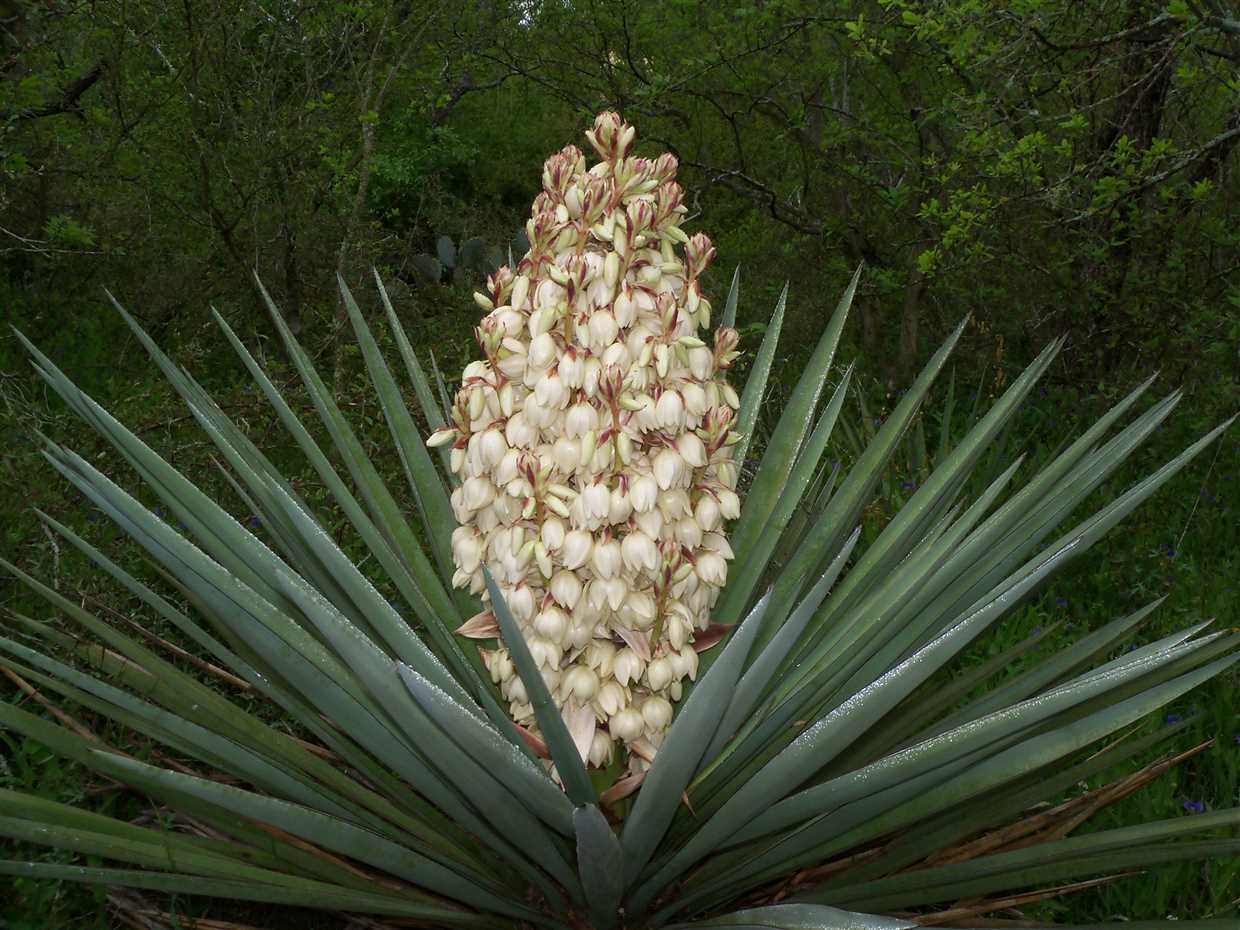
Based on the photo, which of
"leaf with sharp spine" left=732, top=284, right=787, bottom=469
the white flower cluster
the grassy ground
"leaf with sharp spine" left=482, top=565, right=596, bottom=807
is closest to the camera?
"leaf with sharp spine" left=482, top=565, right=596, bottom=807

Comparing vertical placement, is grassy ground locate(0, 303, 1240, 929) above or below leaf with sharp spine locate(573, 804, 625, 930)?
above

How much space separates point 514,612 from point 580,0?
505 centimetres

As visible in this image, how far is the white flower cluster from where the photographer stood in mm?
1659

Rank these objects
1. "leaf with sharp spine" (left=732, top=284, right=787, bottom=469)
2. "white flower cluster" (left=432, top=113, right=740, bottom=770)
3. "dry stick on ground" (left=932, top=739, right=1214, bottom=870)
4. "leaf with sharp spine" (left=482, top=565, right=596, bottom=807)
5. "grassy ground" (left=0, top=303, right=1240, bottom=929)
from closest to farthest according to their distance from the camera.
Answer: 1. "leaf with sharp spine" (left=482, top=565, right=596, bottom=807)
2. "white flower cluster" (left=432, top=113, right=740, bottom=770)
3. "dry stick on ground" (left=932, top=739, right=1214, bottom=870)
4. "grassy ground" (left=0, top=303, right=1240, bottom=929)
5. "leaf with sharp spine" (left=732, top=284, right=787, bottom=469)

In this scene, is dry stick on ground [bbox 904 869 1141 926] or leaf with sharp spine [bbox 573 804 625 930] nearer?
leaf with sharp spine [bbox 573 804 625 930]

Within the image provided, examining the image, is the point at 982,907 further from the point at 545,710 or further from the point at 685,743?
the point at 545,710

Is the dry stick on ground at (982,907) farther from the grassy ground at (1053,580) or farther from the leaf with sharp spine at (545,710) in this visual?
the leaf with sharp spine at (545,710)

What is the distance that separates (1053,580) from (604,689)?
135 centimetres

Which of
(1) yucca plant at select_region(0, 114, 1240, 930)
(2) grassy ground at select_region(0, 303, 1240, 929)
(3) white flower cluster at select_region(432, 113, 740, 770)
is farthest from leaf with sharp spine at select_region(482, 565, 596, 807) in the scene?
(2) grassy ground at select_region(0, 303, 1240, 929)

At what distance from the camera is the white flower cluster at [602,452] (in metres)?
1.66

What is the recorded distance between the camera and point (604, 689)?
68.4 inches

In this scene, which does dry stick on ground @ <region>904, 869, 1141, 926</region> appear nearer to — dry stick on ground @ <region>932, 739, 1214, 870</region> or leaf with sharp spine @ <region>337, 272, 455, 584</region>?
dry stick on ground @ <region>932, 739, 1214, 870</region>

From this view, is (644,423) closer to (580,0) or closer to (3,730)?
(3,730)

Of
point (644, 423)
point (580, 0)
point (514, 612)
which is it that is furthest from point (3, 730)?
point (580, 0)
